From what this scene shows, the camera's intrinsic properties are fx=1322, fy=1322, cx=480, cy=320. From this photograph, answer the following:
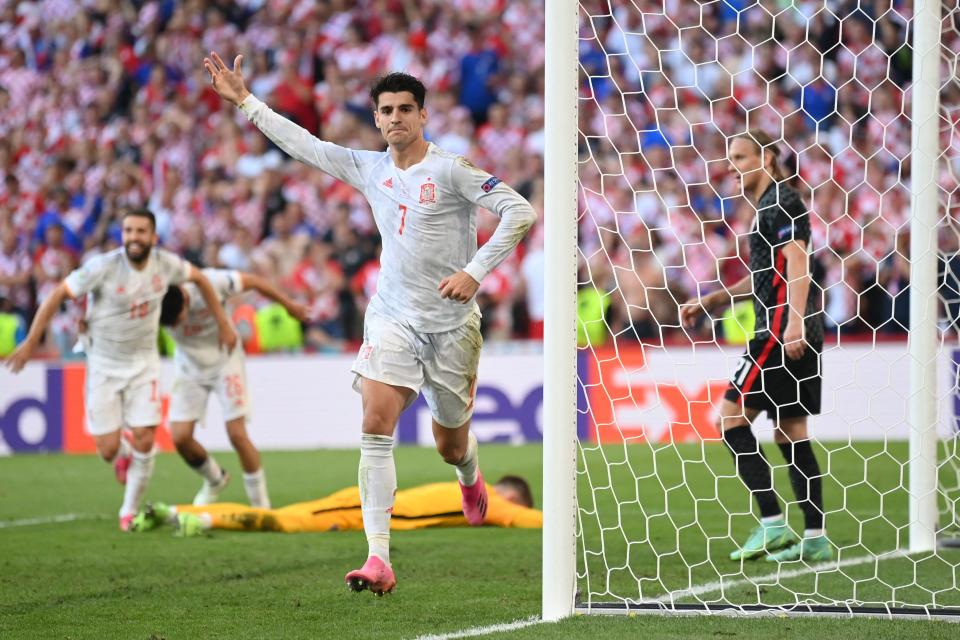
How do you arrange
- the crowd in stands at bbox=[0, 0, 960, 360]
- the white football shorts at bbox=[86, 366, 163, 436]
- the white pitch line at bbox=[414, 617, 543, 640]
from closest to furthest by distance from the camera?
the white pitch line at bbox=[414, 617, 543, 640], the white football shorts at bbox=[86, 366, 163, 436], the crowd in stands at bbox=[0, 0, 960, 360]

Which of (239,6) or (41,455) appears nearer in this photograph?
(41,455)

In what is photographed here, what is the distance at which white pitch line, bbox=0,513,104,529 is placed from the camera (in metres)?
8.45

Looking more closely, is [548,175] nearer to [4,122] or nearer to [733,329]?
[733,329]

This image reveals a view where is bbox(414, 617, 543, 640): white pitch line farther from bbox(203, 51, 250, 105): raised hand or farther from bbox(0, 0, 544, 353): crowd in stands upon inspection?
bbox(0, 0, 544, 353): crowd in stands

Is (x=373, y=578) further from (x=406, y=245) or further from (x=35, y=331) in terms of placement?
(x=35, y=331)

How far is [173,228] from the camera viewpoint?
16.4 m

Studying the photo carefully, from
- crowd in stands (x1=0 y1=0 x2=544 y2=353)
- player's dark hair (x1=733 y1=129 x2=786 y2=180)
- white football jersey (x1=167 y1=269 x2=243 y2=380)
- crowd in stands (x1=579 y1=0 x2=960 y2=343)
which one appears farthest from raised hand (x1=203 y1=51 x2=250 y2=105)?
crowd in stands (x1=0 y1=0 x2=544 y2=353)

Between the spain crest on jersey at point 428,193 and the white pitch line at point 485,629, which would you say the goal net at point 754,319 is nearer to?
the white pitch line at point 485,629

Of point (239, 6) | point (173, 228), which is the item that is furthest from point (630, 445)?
point (239, 6)

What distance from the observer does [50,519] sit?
8688mm

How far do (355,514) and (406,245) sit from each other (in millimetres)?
2991

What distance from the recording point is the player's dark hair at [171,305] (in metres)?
8.84

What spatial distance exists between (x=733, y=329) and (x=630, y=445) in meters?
2.01

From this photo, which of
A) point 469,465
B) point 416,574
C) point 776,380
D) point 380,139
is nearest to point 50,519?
point 416,574
